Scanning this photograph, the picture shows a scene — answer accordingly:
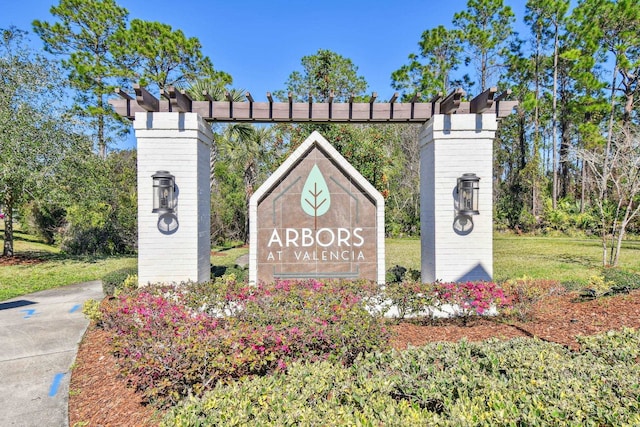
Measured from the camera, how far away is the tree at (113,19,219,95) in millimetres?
20359

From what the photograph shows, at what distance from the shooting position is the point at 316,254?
639 centimetres

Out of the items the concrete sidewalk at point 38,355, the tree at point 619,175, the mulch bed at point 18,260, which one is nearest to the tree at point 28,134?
the mulch bed at point 18,260

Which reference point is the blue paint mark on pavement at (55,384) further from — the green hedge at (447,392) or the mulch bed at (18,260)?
the mulch bed at (18,260)

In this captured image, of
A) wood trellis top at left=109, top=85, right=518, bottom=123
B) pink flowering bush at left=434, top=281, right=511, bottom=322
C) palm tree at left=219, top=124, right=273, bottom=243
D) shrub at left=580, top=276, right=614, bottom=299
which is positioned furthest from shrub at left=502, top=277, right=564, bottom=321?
palm tree at left=219, top=124, right=273, bottom=243

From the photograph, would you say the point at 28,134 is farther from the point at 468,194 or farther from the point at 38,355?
the point at 468,194

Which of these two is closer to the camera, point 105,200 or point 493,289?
point 493,289

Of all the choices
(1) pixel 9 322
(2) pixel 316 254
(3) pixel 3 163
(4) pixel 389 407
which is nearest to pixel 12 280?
(3) pixel 3 163

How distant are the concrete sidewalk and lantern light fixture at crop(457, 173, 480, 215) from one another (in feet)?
20.1

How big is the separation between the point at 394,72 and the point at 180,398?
3055cm

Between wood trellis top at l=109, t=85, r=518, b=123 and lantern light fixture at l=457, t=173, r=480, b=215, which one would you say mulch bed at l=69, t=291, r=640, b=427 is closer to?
lantern light fixture at l=457, t=173, r=480, b=215

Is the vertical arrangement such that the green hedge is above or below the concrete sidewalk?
above

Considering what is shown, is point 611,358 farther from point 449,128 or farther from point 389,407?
point 449,128

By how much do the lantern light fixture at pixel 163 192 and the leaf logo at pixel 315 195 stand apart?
2.29m

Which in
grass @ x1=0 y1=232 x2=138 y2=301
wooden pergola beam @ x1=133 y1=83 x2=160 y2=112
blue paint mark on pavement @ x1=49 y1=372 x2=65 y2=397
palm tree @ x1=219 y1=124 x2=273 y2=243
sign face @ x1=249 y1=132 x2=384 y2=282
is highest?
palm tree @ x1=219 y1=124 x2=273 y2=243
